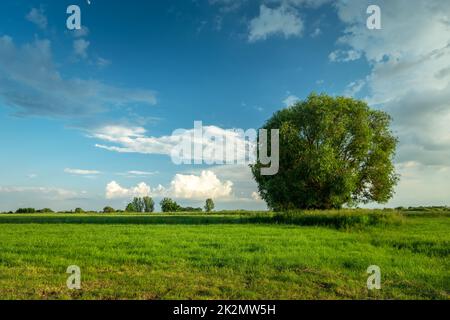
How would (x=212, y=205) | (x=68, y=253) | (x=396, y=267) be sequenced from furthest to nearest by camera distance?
1. (x=212, y=205)
2. (x=68, y=253)
3. (x=396, y=267)

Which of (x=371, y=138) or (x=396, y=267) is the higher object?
(x=371, y=138)

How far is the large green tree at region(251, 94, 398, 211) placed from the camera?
132 feet

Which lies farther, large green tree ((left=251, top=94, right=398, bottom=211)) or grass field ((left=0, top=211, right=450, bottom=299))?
large green tree ((left=251, top=94, right=398, bottom=211))

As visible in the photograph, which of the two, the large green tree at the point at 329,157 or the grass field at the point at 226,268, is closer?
Answer: the grass field at the point at 226,268

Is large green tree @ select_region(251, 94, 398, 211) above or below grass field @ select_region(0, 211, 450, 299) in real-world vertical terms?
above

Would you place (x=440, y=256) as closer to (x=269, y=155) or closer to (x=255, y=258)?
(x=255, y=258)

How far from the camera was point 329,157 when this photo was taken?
39188 mm

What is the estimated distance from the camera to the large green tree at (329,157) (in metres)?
40.3

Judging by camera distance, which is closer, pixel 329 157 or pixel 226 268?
pixel 226 268

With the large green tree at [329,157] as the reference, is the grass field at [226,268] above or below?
below

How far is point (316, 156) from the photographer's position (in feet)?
129

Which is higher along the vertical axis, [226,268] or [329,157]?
[329,157]

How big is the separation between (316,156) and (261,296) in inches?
1228
